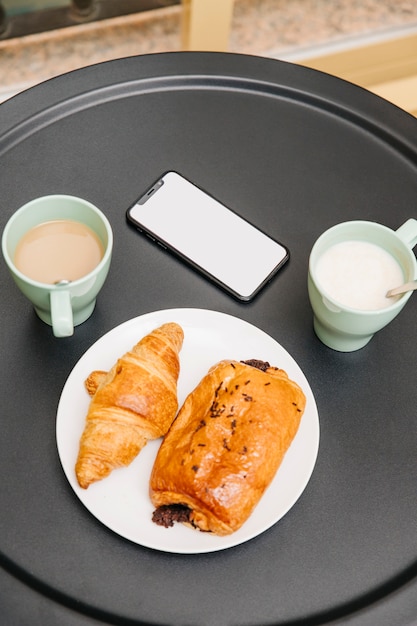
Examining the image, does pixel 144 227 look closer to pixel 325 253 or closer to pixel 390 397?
pixel 325 253

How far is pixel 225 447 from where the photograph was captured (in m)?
0.66

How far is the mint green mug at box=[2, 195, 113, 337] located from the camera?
2.28ft

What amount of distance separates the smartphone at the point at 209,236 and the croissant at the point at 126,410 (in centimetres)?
16

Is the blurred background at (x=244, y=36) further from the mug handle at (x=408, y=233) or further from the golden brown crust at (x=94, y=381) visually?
the golden brown crust at (x=94, y=381)

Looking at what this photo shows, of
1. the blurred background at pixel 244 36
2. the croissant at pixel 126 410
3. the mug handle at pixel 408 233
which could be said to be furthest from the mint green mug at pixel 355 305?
the blurred background at pixel 244 36

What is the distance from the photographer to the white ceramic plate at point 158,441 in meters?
0.67

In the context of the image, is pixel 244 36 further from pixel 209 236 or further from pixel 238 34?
pixel 209 236

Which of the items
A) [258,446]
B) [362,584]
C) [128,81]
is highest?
[128,81]

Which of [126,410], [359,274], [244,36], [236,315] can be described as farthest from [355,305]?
[244,36]

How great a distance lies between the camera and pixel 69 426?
710mm

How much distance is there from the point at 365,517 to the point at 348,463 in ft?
0.19

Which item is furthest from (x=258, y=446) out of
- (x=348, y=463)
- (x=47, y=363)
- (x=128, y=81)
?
(x=128, y=81)

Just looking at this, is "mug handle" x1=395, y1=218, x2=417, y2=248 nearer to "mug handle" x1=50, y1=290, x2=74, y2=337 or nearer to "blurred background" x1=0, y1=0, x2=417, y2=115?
"mug handle" x1=50, y1=290, x2=74, y2=337

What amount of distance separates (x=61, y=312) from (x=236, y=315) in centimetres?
22
